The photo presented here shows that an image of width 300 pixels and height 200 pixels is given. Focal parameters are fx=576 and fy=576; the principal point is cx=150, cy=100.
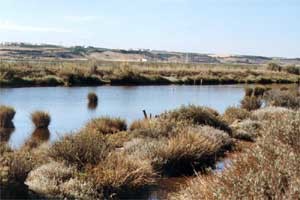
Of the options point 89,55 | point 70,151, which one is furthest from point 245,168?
point 89,55

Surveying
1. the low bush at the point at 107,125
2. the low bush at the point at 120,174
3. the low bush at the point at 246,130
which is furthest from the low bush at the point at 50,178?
the low bush at the point at 107,125

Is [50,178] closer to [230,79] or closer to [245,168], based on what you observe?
[245,168]

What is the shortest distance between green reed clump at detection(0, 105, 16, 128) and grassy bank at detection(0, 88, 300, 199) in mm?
6361

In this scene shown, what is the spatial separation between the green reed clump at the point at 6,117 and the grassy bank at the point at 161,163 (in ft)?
20.9

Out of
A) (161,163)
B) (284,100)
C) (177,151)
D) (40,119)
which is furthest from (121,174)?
(284,100)

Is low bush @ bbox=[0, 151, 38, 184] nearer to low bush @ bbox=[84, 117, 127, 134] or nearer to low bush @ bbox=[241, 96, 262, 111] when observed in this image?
low bush @ bbox=[84, 117, 127, 134]

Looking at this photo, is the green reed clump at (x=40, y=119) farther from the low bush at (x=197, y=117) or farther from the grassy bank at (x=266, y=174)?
the grassy bank at (x=266, y=174)

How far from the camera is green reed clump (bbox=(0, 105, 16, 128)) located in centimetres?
2147

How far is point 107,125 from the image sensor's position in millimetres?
19578

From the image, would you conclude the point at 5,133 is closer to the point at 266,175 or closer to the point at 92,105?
the point at 92,105

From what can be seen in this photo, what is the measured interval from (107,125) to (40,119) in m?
3.52

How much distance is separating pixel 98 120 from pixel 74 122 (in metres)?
3.67

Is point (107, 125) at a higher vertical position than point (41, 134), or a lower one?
higher

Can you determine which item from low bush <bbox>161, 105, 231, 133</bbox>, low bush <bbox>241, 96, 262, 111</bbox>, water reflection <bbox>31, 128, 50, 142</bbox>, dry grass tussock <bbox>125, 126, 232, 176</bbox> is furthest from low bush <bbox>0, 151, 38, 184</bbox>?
low bush <bbox>241, 96, 262, 111</bbox>
